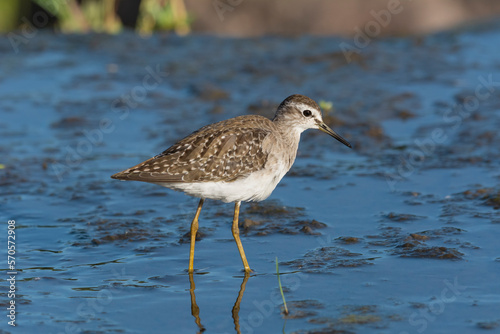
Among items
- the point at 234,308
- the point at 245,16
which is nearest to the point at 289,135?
the point at 234,308

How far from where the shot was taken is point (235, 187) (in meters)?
7.71

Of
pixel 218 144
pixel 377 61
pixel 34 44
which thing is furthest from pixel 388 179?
pixel 34 44

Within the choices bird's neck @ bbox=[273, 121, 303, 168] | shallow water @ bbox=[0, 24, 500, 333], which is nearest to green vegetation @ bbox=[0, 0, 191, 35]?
shallow water @ bbox=[0, 24, 500, 333]

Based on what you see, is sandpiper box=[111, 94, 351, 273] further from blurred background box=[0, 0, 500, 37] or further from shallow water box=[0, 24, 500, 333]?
blurred background box=[0, 0, 500, 37]

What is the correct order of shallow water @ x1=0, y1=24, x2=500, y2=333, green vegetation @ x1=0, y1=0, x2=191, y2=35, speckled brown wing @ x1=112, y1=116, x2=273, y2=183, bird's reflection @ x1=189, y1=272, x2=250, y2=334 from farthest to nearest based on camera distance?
green vegetation @ x1=0, y1=0, x2=191, y2=35 < speckled brown wing @ x1=112, y1=116, x2=273, y2=183 < shallow water @ x1=0, y1=24, x2=500, y2=333 < bird's reflection @ x1=189, y1=272, x2=250, y2=334

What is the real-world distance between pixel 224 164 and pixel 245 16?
10.2 m

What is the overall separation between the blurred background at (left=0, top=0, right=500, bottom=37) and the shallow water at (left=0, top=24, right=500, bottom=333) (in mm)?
789

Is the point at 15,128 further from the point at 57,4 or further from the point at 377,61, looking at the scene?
the point at 377,61

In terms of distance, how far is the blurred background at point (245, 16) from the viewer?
16984mm

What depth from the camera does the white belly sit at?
7641mm

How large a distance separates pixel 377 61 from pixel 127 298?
9.36m

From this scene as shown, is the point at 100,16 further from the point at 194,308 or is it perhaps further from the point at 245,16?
the point at 194,308

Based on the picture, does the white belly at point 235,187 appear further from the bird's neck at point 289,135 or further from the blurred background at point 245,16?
the blurred background at point 245,16

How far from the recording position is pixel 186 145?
7867 mm
